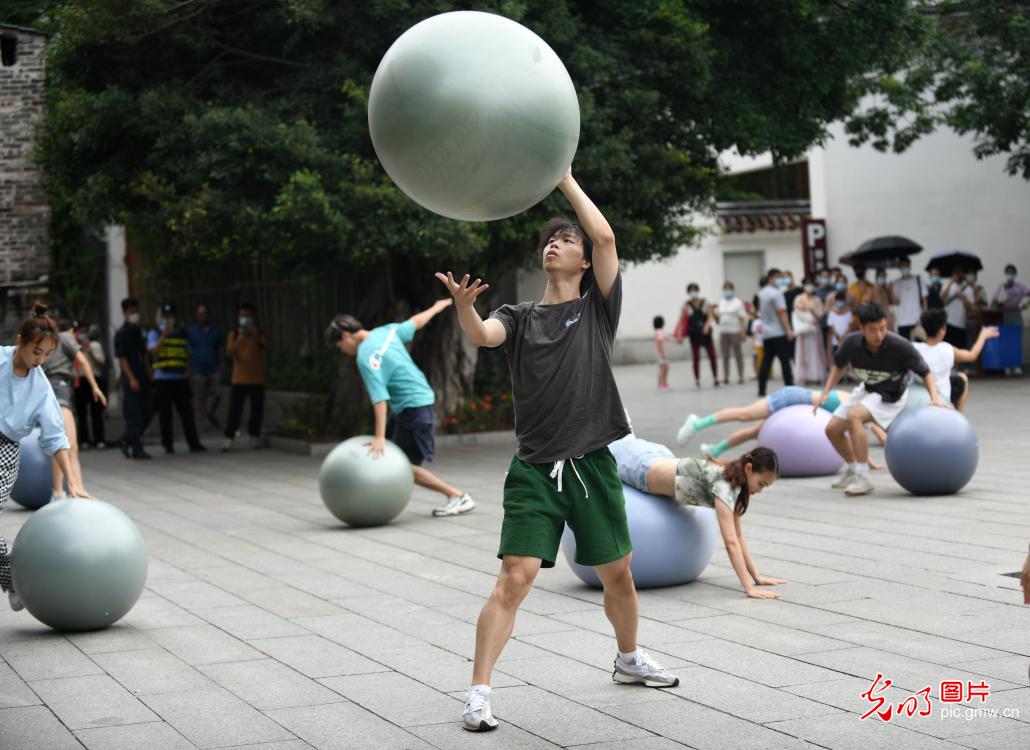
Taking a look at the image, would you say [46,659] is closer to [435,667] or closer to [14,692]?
[14,692]

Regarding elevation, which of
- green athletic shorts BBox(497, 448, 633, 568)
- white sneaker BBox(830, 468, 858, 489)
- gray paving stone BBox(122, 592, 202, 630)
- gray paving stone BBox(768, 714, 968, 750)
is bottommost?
gray paving stone BBox(122, 592, 202, 630)

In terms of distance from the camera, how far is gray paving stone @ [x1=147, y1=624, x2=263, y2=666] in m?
6.57

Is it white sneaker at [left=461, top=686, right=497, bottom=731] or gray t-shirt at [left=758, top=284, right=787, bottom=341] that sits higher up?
gray t-shirt at [left=758, top=284, right=787, bottom=341]

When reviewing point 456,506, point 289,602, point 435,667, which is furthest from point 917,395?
Result: point 435,667

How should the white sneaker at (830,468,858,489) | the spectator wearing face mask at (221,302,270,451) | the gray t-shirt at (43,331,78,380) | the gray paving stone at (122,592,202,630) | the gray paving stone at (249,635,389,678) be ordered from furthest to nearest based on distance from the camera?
the spectator wearing face mask at (221,302,270,451) → the gray t-shirt at (43,331,78,380) → the white sneaker at (830,468,858,489) → the gray paving stone at (122,592,202,630) → the gray paving stone at (249,635,389,678)

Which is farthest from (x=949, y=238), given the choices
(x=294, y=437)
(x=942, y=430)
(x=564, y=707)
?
(x=564, y=707)

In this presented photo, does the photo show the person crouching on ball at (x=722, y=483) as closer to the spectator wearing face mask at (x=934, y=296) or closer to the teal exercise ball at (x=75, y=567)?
the teal exercise ball at (x=75, y=567)

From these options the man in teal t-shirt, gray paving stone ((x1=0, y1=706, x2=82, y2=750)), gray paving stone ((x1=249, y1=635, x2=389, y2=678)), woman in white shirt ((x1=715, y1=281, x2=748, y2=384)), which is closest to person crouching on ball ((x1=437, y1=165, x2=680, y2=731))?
gray paving stone ((x1=249, y1=635, x2=389, y2=678))

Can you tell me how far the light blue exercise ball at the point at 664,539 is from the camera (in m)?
7.56

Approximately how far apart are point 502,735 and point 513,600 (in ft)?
1.72

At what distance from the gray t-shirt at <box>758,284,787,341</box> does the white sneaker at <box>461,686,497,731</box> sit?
16.3m

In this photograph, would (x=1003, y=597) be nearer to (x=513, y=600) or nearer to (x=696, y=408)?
(x=513, y=600)

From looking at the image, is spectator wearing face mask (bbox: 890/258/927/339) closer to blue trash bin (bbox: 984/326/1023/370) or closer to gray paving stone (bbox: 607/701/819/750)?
blue trash bin (bbox: 984/326/1023/370)

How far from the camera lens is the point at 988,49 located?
20.6 metres
